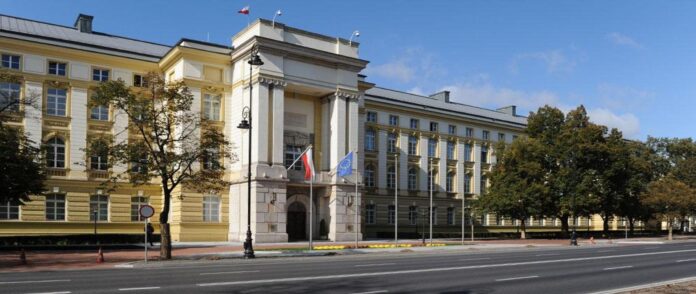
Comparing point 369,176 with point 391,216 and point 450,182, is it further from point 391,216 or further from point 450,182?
point 450,182

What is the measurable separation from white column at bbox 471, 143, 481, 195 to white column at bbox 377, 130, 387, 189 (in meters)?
14.9

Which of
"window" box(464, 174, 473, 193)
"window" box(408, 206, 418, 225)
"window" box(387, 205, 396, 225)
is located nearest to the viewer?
"window" box(387, 205, 396, 225)

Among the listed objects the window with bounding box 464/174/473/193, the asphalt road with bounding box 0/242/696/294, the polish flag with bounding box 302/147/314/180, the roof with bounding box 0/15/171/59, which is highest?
the roof with bounding box 0/15/171/59

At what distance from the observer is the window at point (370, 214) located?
214 ft

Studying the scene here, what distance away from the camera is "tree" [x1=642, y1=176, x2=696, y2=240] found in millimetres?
66625

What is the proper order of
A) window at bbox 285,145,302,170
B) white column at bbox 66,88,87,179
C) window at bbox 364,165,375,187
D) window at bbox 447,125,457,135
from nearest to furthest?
white column at bbox 66,88,87,179
window at bbox 285,145,302,170
window at bbox 364,165,375,187
window at bbox 447,125,457,135

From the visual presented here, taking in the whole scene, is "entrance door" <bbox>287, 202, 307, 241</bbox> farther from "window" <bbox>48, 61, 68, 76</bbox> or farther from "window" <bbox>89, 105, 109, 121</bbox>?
"window" <bbox>48, 61, 68, 76</bbox>

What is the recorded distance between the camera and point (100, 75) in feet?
164

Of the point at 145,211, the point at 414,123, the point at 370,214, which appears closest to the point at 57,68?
the point at 145,211

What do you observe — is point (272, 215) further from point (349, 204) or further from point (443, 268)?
point (443, 268)

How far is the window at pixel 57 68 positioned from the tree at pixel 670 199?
57818 mm

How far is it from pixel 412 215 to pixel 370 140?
33.0 feet

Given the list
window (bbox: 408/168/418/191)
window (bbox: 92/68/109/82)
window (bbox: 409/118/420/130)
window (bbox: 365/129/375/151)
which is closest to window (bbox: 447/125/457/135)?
window (bbox: 409/118/420/130)

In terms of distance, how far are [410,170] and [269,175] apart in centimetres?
2531
